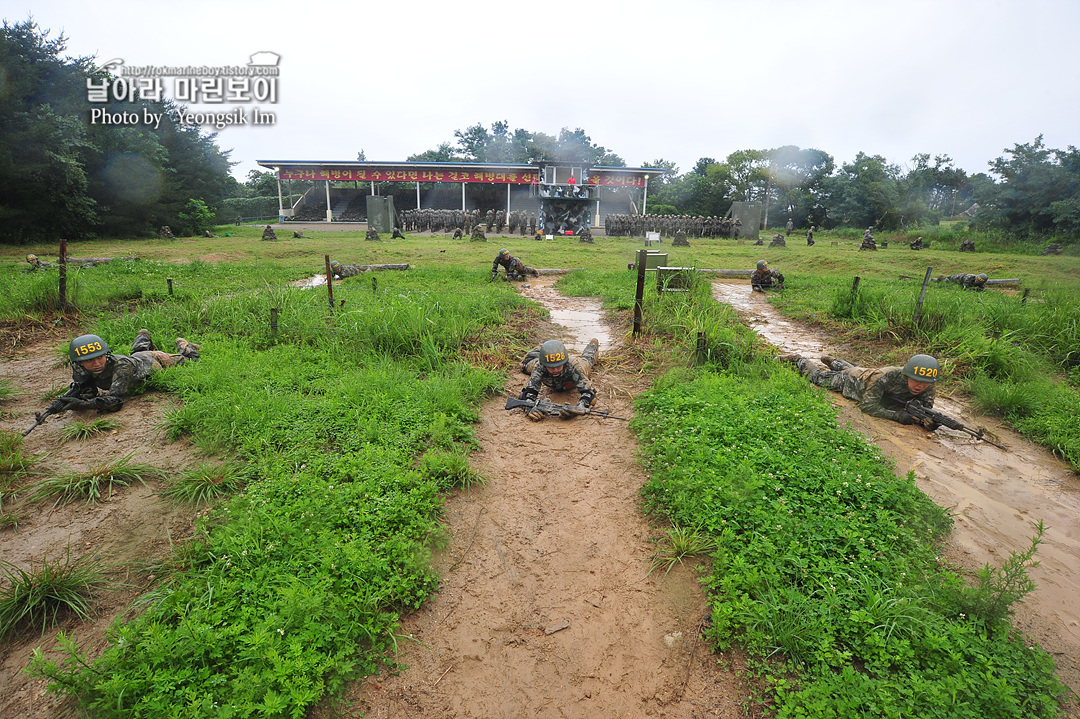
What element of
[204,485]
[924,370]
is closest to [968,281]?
[924,370]

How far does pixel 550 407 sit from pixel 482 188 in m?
34.4

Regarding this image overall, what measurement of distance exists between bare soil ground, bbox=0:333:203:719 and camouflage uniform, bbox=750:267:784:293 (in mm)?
12786

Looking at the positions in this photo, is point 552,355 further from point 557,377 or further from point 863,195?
point 863,195

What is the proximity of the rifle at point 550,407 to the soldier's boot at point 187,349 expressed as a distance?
14.1 feet

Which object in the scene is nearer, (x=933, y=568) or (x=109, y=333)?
(x=933, y=568)

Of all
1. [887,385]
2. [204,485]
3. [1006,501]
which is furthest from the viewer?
[887,385]

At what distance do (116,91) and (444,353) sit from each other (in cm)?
2345

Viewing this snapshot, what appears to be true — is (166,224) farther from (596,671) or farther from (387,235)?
(596,671)

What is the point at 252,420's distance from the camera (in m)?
4.84

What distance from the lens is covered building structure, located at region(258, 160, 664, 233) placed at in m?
28.4

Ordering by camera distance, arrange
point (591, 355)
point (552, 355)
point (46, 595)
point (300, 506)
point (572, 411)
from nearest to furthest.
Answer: point (46, 595), point (300, 506), point (572, 411), point (552, 355), point (591, 355)

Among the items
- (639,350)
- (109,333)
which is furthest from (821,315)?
(109,333)

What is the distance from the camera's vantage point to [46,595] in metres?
2.95

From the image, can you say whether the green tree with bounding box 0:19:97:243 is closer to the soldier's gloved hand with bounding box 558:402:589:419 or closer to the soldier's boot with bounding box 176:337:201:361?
the soldier's boot with bounding box 176:337:201:361
